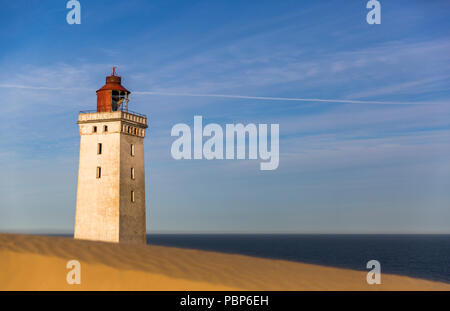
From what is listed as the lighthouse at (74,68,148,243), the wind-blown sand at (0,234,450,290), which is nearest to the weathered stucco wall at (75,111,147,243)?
the lighthouse at (74,68,148,243)

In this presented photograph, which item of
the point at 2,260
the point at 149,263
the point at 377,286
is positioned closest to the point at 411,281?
the point at 377,286

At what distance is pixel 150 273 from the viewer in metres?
17.2

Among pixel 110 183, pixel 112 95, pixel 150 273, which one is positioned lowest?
pixel 150 273

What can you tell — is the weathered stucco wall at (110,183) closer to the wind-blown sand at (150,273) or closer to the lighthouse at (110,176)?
the lighthouse at (110,176)

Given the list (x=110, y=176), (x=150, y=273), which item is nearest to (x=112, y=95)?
(x=110, y=176)

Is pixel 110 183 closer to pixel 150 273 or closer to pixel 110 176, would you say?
pixel 110 176

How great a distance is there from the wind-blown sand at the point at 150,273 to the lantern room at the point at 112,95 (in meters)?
18.7

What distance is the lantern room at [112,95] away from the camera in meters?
40.5

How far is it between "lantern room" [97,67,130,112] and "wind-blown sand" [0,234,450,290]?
61.4ft

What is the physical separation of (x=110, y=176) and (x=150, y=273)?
2208 centimetres

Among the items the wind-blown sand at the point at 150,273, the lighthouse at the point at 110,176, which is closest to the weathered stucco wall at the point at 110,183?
the lighthouse at the point at 110,176
